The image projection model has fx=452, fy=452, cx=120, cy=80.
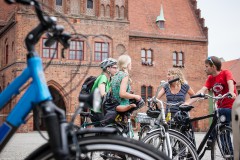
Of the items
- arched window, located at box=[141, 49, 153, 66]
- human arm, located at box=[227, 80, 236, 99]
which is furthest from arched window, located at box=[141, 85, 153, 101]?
human arm, located at box=[227, 80, 236, 99]

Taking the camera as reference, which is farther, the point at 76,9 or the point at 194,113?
the point at 194,113

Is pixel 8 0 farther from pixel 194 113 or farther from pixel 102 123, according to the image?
pixel 194 113

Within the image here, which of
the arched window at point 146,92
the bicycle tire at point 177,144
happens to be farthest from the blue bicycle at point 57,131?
the arched window at point 146,92

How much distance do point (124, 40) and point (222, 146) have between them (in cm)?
2574

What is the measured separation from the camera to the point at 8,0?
2125mm

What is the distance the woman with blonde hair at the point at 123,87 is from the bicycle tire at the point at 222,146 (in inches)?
45.6

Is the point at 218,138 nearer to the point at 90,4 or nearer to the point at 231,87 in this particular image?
the point at 231,87

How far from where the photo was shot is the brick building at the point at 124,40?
28344 millimetres

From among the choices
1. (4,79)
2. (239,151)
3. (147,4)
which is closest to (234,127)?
(239,151)

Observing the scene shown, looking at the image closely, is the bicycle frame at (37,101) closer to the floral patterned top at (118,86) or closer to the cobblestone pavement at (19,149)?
the cobblestone pavement at (19,149)

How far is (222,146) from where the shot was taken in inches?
207

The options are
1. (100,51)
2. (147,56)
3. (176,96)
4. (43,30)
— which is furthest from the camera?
(147,56)

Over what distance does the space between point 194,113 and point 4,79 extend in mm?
14206

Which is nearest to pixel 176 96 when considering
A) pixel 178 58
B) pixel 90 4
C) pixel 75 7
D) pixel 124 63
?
pixel 124 63
